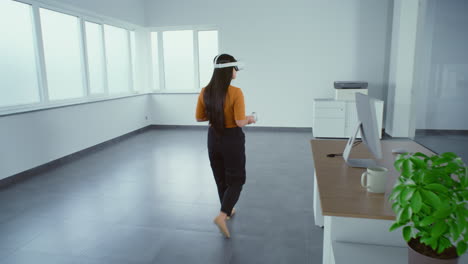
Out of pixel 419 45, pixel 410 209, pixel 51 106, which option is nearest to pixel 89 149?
pixel 51 106

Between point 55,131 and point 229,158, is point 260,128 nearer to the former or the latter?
point 55,131

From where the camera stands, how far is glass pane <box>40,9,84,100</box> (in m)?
4.84

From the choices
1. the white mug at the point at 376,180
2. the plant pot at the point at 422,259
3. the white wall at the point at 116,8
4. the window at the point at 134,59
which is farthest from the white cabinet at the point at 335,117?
the plant pot at the point at 422,259

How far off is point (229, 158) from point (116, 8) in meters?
5.16

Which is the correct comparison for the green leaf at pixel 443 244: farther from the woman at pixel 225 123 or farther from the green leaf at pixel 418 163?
the woman at pixel 225 123

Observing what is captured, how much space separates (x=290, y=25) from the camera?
6.86 meters

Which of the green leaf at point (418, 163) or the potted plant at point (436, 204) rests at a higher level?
the green leaf at point (418, 163)

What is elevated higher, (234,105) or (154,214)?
(234,105)

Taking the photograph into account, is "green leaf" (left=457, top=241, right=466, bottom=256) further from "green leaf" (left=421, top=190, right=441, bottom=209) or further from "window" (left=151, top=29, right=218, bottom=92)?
"window" (left=151, top=29, right=218, bottom=92)

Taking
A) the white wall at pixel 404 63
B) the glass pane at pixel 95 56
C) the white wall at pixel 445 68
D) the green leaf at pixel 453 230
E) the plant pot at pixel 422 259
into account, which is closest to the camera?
the green leaf at pixel 453 230

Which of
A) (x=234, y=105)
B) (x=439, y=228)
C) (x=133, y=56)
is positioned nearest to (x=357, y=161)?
(x=234, y=105)

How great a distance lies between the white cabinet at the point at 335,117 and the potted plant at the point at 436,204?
539 centimetres

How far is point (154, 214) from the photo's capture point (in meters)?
3.13

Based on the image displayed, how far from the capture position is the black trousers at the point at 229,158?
2.50 m
